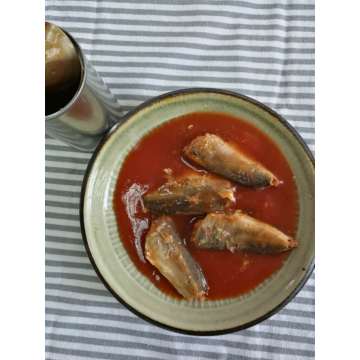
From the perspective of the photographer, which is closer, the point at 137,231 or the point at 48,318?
the point at 137,231

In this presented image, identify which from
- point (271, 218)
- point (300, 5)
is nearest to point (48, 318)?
point (271, 218)

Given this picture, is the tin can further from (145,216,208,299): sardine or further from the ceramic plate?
(145,216,208,299): sardine

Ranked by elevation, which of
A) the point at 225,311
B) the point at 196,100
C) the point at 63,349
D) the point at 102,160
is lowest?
the point at 63,349

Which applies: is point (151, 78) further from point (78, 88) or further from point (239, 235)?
point (239, 235)

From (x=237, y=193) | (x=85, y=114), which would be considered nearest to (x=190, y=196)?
(x=237, y=193)

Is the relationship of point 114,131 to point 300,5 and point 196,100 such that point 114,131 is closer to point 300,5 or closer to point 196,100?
point 196,100

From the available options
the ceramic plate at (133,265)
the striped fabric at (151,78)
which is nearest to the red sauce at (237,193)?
the ceramic plate at (133,265)

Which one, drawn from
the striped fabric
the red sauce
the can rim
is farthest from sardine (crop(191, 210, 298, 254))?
the can rim
